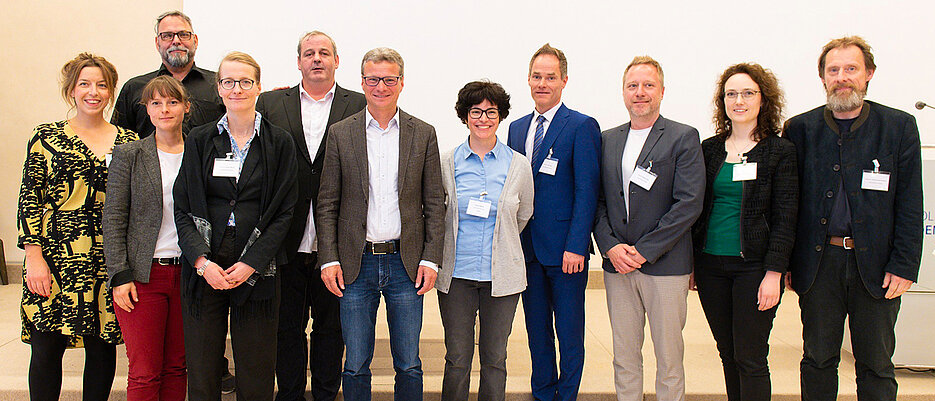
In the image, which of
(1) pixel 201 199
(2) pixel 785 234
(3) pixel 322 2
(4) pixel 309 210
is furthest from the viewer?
(3) pixel 322 2

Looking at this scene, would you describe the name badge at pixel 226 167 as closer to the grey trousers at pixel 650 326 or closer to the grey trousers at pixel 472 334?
the grey trousers at pixel 472 334

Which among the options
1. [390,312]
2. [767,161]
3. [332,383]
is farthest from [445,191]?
[767,161]

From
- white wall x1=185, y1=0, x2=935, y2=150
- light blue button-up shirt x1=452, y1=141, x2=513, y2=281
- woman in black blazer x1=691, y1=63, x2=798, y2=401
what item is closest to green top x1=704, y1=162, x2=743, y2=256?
woman in black blazer x1=691, y1=63, x2=798, y2=401

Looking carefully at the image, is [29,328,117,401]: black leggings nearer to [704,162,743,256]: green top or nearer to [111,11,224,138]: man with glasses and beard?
[111,11,224,138]: man with glasses and beard

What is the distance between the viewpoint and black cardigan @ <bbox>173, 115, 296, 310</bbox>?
2076 mm

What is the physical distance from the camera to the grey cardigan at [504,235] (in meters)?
2.33

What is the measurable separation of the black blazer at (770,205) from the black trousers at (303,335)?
1838 millimetres

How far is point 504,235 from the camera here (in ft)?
7.67

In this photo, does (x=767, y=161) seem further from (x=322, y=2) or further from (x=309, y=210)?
(x=322, y=2)

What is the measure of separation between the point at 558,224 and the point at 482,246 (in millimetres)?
408

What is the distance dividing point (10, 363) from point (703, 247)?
12.1ft

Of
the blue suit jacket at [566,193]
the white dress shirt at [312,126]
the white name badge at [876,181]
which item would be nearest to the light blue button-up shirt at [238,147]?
the white dress shirt at [312,126]

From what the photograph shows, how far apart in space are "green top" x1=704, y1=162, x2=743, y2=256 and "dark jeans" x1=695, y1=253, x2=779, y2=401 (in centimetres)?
4

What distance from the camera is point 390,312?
2318 mm
